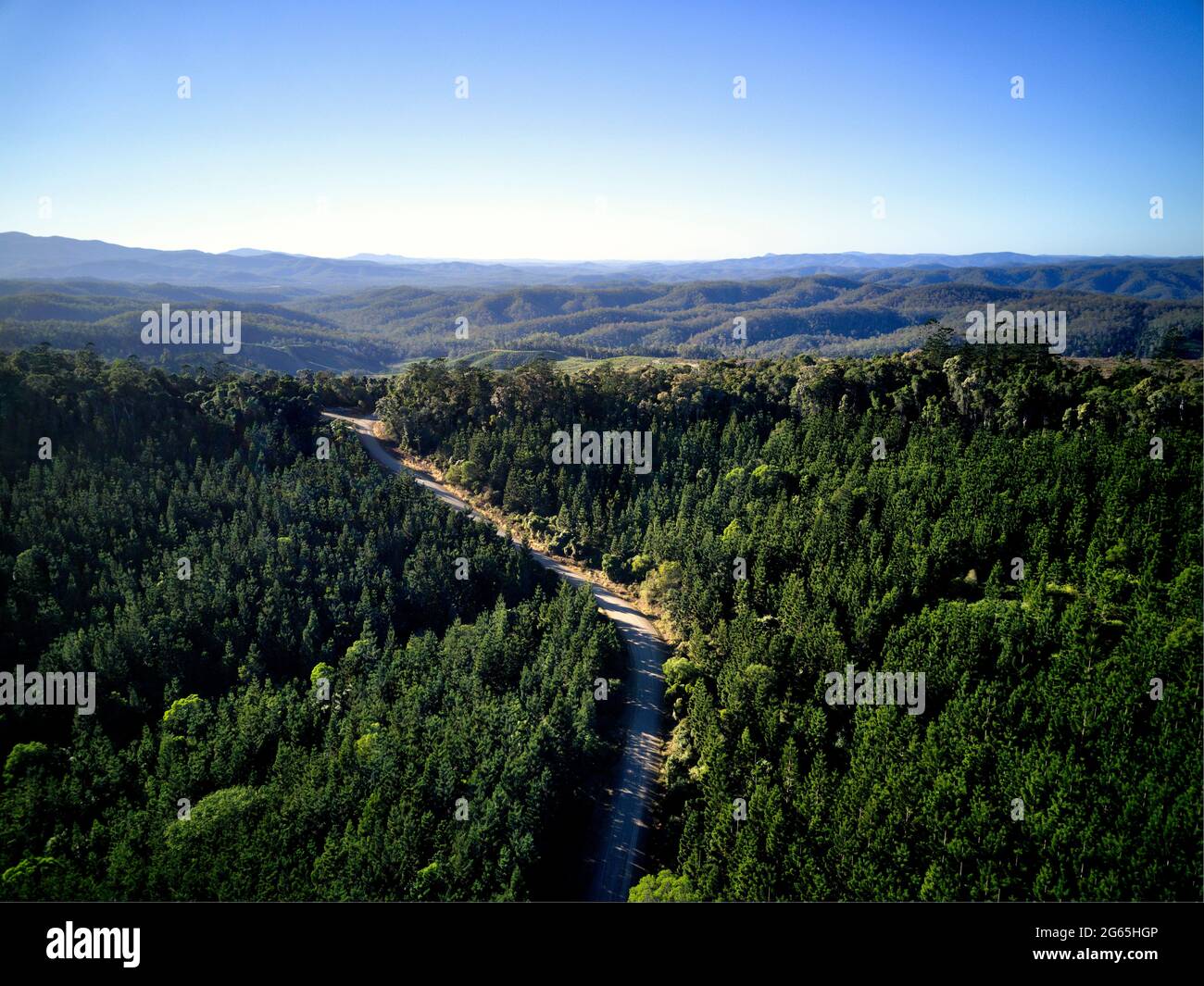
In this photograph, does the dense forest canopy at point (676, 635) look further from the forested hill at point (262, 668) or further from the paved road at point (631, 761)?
the paved road at point (631, 761)

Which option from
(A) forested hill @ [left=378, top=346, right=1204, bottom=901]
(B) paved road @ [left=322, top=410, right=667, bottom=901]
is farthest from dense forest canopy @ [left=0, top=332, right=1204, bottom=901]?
(B) paved road @ [left=322, top=410, right=667, bottom=901]

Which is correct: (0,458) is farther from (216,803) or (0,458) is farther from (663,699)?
(663,699)

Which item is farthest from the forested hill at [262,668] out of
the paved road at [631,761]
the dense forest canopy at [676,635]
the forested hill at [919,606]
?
the forested hill at [919,606]

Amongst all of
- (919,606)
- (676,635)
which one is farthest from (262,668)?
(919,606)

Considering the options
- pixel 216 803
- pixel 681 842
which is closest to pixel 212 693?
pixel 216 803

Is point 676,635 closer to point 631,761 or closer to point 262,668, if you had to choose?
point 631,761
